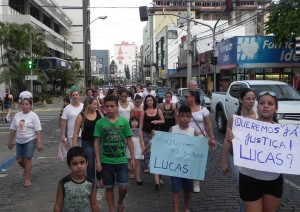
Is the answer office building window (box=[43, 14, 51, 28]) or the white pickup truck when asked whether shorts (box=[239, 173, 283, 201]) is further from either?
office building window (box=[43, 14, 51, 28])

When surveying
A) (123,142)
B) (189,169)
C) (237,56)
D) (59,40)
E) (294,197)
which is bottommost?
(294,197)

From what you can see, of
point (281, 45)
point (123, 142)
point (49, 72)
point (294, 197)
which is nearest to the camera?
point (123, 142)

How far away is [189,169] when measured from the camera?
5.55 m

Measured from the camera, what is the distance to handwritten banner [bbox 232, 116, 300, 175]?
4066 millimetres

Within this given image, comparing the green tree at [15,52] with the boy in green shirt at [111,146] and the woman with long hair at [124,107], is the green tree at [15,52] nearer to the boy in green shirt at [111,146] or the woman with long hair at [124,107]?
the woman with long hair at [124,107]

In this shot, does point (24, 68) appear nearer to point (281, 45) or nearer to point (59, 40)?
point (281, 45)

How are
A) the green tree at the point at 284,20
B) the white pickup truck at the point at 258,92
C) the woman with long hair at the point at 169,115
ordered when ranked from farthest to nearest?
the green tree at the point at 284,20, the white pickup truck at the point at 258,92, the woman with long hair at the point at 169,115

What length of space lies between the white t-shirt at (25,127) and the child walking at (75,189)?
387 centimetres

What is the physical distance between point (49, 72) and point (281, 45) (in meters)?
31.1

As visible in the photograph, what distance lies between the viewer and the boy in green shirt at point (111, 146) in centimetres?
537

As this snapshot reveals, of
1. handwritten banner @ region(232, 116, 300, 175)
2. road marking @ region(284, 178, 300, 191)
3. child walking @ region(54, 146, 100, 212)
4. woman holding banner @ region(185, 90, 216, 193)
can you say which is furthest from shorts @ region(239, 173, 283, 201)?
road marking @ region(284, 178, 300, 191)

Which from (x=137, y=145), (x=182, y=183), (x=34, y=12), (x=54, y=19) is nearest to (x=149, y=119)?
(x=137, y=145)

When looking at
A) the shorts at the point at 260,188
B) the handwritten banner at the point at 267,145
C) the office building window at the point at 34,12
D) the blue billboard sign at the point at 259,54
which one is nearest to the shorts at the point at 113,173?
the handwritten banner at the point at 267,145

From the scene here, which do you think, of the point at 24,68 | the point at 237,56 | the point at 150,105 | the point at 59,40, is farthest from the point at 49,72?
the point at 150,105
